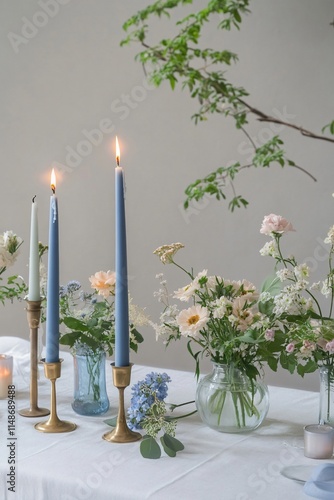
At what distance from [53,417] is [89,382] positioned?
0.11 metres

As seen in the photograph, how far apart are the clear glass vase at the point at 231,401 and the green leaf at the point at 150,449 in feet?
0.50

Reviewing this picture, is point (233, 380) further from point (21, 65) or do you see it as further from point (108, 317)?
point (21, 65)

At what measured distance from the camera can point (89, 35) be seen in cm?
326

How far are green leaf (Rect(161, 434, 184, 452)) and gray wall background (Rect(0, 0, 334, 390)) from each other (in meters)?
1.91

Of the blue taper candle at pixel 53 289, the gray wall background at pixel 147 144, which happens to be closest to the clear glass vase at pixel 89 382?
the blue taper candle at pixel 53 289

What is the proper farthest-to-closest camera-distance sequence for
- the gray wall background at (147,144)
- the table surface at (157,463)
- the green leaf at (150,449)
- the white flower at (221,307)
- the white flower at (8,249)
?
1. the gray wall background at (147,144)
2. the white flower at (8,249)
3. the white flower at (221,307)
4. the green leaf at (150,449)
5. the table surface at (157,463)

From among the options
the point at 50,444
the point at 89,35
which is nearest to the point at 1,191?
the point at 89,35

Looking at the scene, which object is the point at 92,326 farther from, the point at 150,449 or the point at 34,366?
the point at 150,449

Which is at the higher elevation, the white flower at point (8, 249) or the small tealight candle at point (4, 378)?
the white flower at point (8, 249)

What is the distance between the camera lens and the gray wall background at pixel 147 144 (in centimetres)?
292

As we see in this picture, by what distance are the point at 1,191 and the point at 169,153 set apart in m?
0.88

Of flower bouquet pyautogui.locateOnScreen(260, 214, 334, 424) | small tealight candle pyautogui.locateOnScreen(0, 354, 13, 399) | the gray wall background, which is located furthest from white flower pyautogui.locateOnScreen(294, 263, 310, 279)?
the gray wall background

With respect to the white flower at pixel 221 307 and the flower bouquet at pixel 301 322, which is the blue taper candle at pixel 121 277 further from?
the flower bouquet at pixel 301 322

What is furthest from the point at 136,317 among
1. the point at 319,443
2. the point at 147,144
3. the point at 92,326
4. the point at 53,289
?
the point at 147,144
